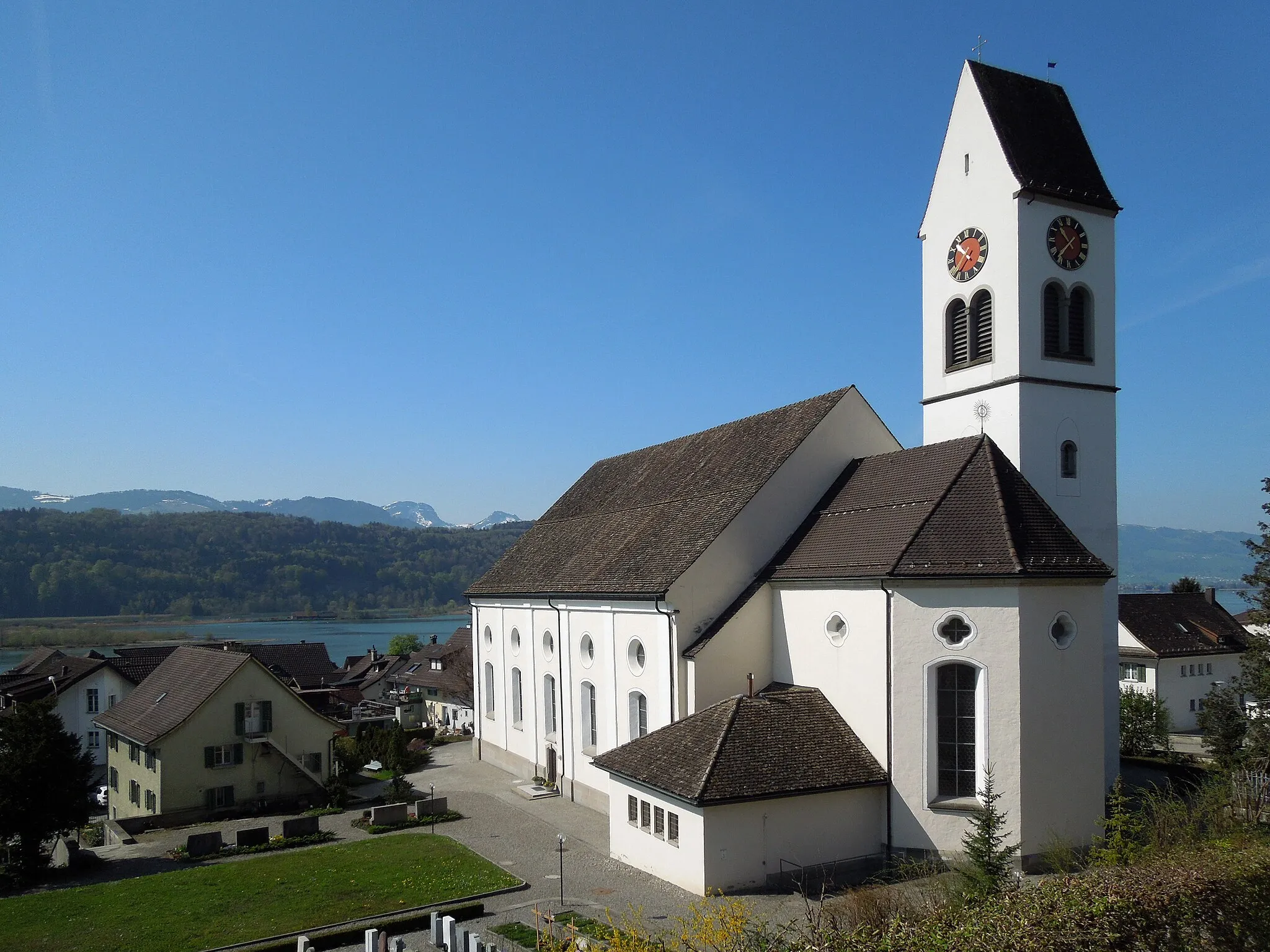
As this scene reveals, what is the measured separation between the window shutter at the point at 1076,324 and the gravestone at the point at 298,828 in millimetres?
27978

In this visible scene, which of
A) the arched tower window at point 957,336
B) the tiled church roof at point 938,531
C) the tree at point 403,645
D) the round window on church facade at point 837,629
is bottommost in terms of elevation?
the tree at point 403,645

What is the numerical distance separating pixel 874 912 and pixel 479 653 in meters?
30.9

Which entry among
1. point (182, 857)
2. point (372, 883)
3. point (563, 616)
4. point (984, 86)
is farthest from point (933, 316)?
point (182, 857)

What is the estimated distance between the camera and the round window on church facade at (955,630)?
22.0 m

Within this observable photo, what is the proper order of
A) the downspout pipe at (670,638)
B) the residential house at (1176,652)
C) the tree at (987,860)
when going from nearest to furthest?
the tree at (987,860) < the downspout pipe at (670,638) < the residential house at (1176,652)

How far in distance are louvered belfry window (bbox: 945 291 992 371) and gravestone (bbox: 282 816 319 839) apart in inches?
994

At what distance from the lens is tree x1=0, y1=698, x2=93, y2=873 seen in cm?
2770

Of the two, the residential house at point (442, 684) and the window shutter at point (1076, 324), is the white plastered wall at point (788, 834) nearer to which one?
the window shutter at point (1076, 324)

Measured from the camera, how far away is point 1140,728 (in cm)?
4031

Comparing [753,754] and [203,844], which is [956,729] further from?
[203,844]

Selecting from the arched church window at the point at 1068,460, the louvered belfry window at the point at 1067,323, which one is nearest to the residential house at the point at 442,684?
the arched church window at the point at 1068,460

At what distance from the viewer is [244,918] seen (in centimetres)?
2133

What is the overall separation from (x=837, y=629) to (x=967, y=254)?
12.8 metres

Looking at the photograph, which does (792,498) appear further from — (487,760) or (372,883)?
(487,760)
